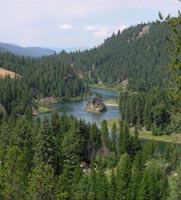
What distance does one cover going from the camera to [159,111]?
152 m

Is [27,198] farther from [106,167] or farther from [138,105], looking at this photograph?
[138,105]

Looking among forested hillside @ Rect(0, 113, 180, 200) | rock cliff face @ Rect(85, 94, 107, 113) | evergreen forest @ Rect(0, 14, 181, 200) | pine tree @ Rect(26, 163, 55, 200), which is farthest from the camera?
rock cliff face @ Rect(85, 94, 107, 113)

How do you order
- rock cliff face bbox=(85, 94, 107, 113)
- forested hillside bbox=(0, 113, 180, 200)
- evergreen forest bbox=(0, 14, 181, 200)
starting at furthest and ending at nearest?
rock cliff face bbox=(85, 94, 107, 113), forested hillside bbox=(0, 113, 180, 200), evergreen forest bbox=(0, 14, 181, 200)

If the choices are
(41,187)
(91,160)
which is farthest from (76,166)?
(41,187)

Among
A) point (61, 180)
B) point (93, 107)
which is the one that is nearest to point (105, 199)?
point (61, 180)

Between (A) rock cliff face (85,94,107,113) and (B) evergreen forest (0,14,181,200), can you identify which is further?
(A) rock cliff face (85,94,107,113)

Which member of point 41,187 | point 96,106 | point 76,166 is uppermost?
point 41,187

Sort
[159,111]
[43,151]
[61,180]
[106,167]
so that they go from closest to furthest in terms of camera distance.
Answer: [61,180]
[43,151]
[106,167]
[159,111]

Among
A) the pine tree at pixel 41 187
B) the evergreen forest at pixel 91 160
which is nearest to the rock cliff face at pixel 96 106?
the evergreen forest at pixel 91 160

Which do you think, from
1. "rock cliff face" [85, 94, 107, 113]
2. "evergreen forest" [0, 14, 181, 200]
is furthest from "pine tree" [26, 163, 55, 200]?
"rock cliff face" [85, 94, 107, 113]

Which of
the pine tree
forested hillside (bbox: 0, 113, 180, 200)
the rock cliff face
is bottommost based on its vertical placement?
the rock cliff face

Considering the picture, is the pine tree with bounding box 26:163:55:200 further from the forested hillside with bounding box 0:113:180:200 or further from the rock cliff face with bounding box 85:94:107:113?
the rock cliff face with bounding box 85:94:107:113

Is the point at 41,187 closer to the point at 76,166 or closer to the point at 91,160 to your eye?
the point at 76,166

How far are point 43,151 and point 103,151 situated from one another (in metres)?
30.5
